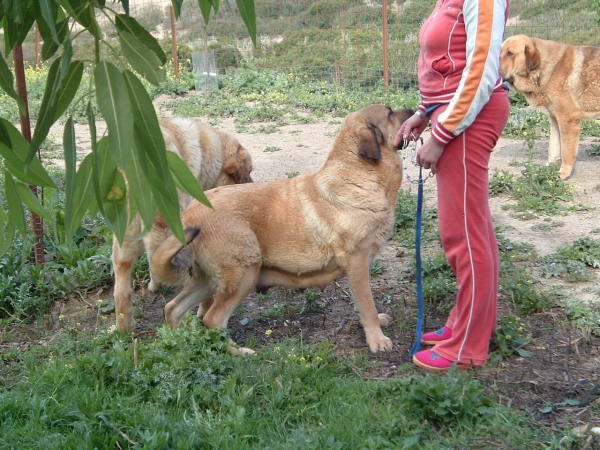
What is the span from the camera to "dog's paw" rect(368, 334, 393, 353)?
15.2 feet

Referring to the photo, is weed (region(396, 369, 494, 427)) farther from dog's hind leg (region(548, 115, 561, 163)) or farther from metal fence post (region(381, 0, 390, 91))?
metal fence post (region(381, 0, 390, 91))

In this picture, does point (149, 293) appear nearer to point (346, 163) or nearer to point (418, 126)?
point (346, 163)

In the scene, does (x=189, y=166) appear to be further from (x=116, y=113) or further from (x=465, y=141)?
(x=116, y=113)

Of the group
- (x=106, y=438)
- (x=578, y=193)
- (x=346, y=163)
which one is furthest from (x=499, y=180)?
(x=106, y=438)

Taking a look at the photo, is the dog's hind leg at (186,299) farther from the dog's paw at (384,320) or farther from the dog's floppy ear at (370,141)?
the dog's floppy ear at (370,141)

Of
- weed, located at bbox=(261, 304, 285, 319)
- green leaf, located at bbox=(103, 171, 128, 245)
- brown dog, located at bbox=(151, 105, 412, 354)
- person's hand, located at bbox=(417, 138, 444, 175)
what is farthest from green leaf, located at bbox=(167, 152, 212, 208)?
weed, located at bbox=(261, 304, 285, 319)

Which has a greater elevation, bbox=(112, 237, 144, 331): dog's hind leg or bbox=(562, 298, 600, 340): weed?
bbox=(112, 237, 144, 331): dog's hind leg

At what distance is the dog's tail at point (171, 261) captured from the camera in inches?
172

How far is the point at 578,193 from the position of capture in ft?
26.2

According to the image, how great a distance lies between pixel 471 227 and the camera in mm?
3928

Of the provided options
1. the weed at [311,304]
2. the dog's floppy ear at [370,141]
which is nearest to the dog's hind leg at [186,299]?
the weed at [311,304]

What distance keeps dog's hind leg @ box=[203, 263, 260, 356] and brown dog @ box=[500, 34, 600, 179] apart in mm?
6304

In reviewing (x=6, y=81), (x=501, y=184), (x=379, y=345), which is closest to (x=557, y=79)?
(x=501, y=184)

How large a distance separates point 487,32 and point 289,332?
263 cm
